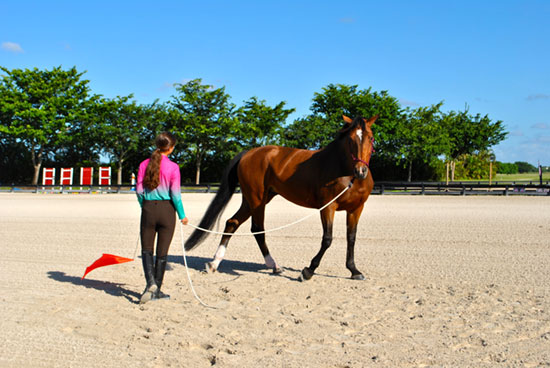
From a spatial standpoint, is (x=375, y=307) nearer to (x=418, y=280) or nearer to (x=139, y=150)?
(x=418, y=280)

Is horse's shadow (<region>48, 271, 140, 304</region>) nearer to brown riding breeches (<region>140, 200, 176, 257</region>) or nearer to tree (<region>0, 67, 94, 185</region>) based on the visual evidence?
brown riding breeches (<region>140, 200, 176, 257</region>)

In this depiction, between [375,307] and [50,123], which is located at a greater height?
[50,123]

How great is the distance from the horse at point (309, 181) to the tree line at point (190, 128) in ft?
105

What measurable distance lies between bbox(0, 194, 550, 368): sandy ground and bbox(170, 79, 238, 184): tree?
3025cm

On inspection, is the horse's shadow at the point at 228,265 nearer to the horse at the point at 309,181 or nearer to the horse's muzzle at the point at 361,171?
the horse at the point at 309,181

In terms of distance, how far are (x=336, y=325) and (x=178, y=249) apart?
546cm

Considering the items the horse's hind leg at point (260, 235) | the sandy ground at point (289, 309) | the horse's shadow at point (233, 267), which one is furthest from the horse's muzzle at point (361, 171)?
the horse's hind leg at point (260, 235)

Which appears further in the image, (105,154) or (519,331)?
(105,154)

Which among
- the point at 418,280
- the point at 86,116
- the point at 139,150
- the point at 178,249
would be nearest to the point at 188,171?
the point at 139,150

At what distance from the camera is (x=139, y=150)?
1694 inches

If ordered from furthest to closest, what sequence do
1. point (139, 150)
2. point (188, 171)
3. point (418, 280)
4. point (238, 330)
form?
point (188, 171)
point (139, 150)
point (418, 280)
point (238, 330)

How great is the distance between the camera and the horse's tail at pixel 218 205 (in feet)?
24.5

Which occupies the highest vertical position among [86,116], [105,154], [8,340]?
[86,116]

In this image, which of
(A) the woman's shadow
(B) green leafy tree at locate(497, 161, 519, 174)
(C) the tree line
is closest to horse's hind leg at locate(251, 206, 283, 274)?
(A) the woman's shadow
